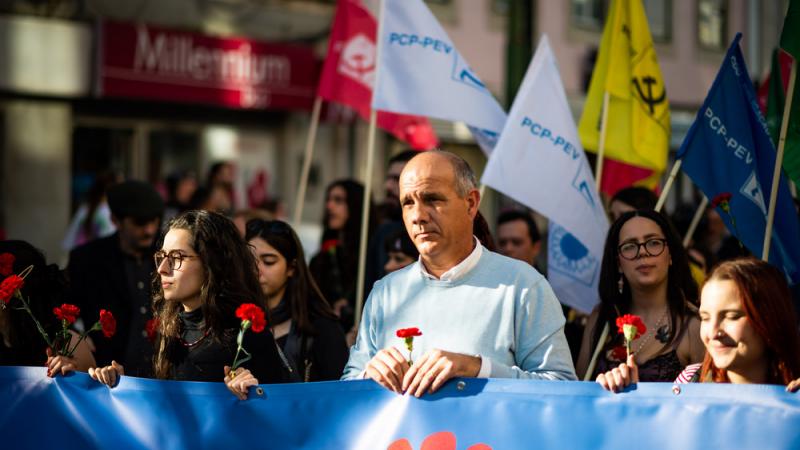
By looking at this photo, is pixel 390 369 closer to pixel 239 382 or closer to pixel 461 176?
pixel 239 382

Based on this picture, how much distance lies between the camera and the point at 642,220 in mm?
5121

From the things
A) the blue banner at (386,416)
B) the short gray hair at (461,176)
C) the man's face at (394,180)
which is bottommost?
the blue banner at (386,416)

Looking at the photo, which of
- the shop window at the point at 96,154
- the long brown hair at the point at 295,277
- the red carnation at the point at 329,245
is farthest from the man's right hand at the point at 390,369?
the shop window at the point at 96,154

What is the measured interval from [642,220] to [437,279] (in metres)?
1.63

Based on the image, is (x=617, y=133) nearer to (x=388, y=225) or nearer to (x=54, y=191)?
(x=388, y=225)

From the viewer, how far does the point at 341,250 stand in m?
7.51

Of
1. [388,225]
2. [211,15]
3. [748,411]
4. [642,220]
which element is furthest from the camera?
[211,15]

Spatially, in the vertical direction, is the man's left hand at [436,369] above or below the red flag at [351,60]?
below

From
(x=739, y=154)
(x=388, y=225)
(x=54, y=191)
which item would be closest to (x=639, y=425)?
(x=739, y=154)

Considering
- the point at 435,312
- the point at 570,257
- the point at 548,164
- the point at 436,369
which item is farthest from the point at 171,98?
the point at 436,369

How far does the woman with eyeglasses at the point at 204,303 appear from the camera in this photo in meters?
4.09

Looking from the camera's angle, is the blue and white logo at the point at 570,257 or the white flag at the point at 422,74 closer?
the blue and white logo at the point at 570,257

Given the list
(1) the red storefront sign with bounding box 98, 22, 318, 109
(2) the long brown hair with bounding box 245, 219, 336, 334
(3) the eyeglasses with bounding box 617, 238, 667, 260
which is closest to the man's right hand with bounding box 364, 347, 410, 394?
(3) the eyeglasses with bounding box 617, 238, 667, 260

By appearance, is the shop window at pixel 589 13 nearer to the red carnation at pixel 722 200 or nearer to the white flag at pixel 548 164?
the white flag at pixel 548 164
